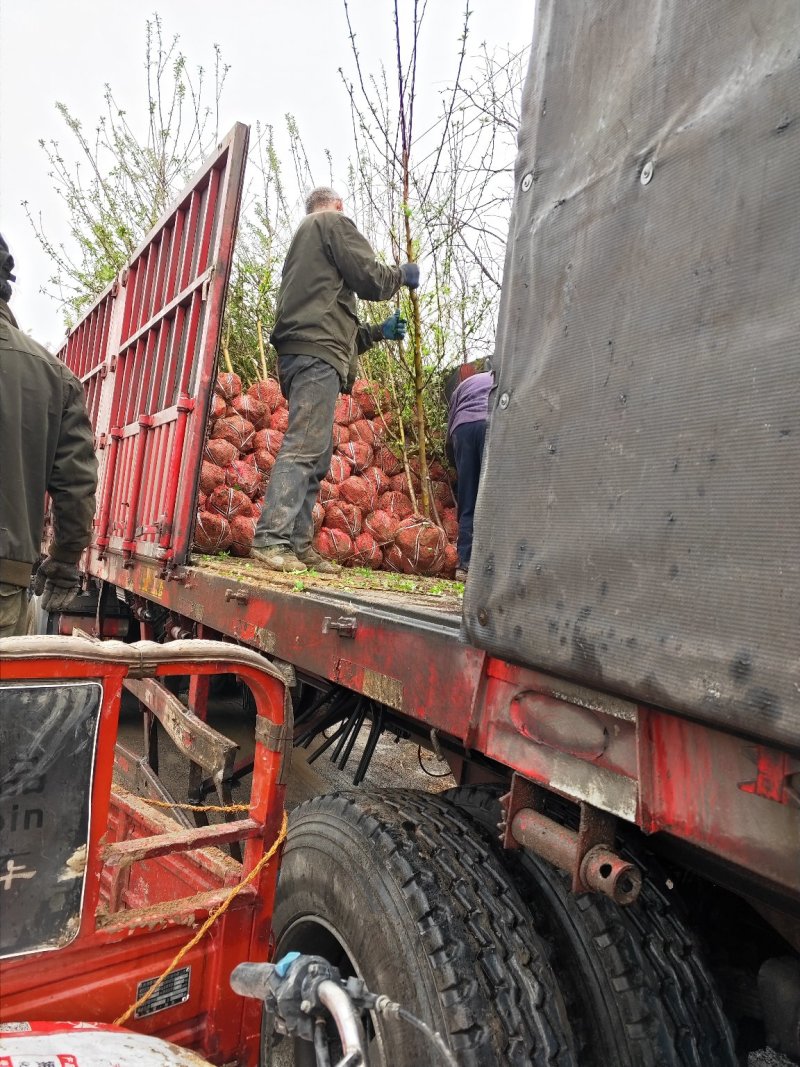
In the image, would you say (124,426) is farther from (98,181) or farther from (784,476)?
(98,181)

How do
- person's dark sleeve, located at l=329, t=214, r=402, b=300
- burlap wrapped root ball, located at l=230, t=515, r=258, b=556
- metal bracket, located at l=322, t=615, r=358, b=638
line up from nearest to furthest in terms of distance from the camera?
metal bracket, located at l=322, t=615, r=358, b=638
person's dark sleeve, located at l=329, t=214, r=402, b=300
burlap wrapped root ball, located at l=230, t=515, r=258, b=556

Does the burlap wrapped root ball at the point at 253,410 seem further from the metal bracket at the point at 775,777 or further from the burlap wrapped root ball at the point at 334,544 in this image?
the metal bracket at the point at 775,777

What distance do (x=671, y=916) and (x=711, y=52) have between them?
1.57 m

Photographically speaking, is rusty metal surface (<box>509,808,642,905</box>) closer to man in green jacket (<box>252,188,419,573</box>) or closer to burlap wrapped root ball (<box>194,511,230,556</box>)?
man in green jacket (<box>252,188,419,573</box>)

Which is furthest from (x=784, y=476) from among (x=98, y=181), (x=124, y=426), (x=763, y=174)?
(x=98, y=181)

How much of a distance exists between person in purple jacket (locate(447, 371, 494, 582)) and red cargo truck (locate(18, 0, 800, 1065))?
3.00 metres

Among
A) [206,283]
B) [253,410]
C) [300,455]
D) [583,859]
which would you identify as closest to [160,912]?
[583,859]

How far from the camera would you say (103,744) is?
135 cm

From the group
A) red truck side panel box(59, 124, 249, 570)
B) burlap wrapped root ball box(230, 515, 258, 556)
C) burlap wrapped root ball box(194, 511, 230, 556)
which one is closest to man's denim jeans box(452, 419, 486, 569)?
burlap wrapped root ball box(230, 515, 258, 556)

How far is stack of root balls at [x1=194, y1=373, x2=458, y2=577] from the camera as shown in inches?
184

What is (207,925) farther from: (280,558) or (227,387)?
(227,387)

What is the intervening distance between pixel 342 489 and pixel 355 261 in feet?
6.11

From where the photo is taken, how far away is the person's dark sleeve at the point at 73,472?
3.10 m

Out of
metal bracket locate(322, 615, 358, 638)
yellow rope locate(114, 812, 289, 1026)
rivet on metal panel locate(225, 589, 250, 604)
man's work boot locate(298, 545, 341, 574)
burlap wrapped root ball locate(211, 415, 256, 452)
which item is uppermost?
burlap wrapped root ball locate(211, 415, 256, 452)
